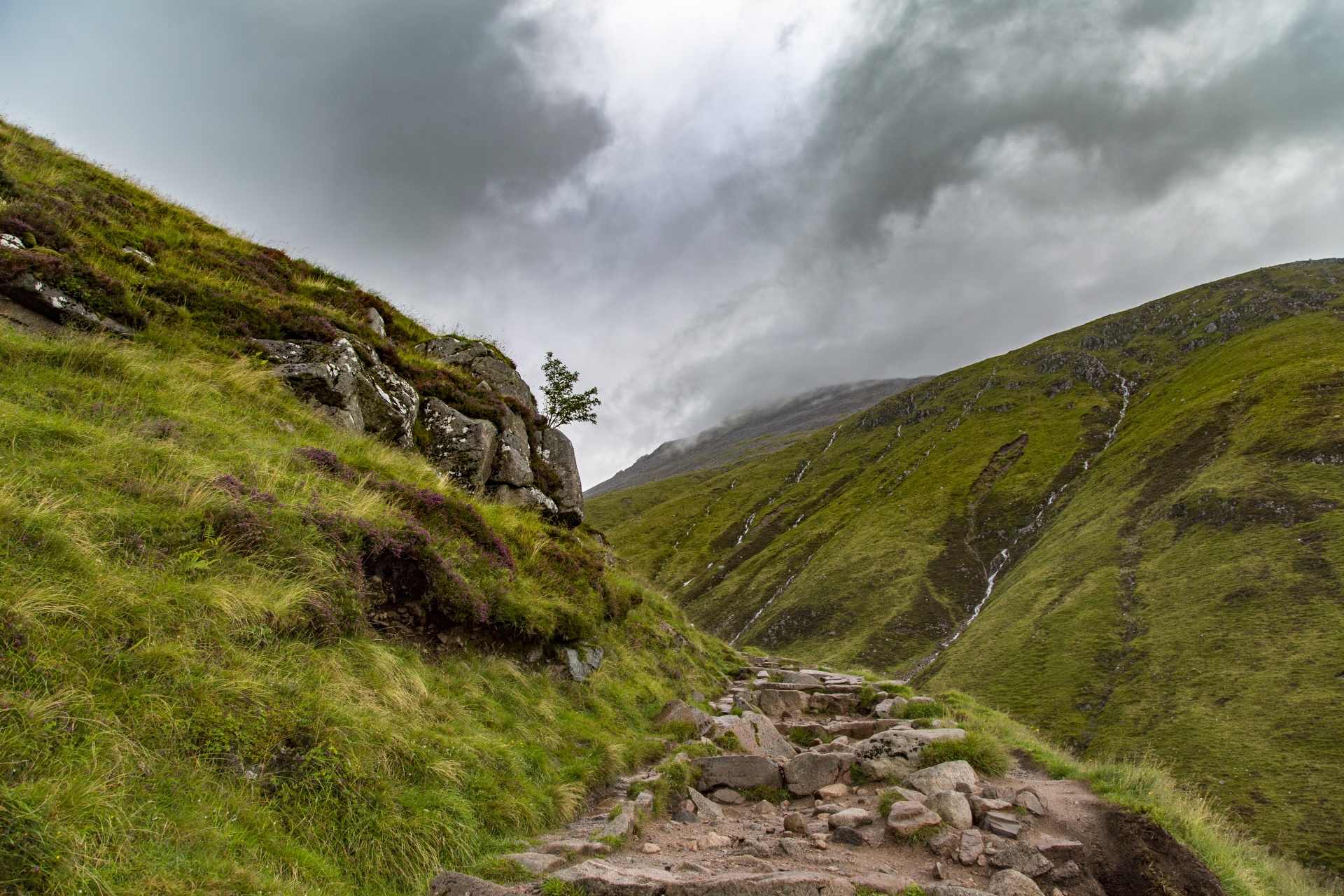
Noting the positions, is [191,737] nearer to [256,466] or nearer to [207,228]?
[256,466]

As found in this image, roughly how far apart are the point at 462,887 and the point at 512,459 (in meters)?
18.1

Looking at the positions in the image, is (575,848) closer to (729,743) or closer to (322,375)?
(729,743)

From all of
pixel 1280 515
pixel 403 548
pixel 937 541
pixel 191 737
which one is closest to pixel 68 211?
pixel 403 548

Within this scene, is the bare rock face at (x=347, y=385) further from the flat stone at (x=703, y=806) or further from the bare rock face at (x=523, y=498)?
the flat stone at (x=703, y=806)

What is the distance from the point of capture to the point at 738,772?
1313cm

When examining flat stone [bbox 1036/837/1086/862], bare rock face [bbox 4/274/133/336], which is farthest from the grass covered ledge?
bare rock face [bbox 4/274/133/336]

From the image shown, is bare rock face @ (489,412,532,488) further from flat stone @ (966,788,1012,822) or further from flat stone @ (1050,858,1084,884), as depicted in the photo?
flat stone @ (1050,858,1084,884)

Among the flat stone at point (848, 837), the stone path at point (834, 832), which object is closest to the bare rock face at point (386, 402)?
the stone path at point (834, 832)

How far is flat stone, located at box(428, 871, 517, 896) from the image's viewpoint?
656 cm

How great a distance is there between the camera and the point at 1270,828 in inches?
1729

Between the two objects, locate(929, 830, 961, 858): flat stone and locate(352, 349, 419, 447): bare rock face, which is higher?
locate(352, 349, 419, 447): bare rock face

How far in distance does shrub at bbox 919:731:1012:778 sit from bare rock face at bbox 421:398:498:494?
15.6 meters

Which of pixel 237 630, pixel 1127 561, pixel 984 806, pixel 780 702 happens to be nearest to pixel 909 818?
pixel 984 806

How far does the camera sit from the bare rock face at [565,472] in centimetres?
2728
